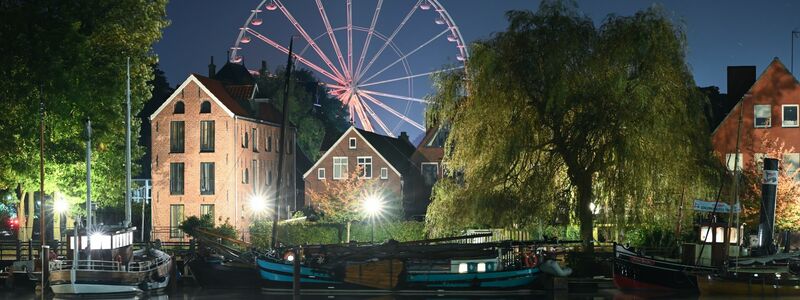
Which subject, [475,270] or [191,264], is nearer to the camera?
[475,270]

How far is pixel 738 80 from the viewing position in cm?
6925

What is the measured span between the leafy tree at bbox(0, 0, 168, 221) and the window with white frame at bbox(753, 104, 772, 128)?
32207mm

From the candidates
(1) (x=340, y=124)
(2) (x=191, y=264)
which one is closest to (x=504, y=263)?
(2) (x=191, y=264)

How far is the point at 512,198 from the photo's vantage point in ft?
164

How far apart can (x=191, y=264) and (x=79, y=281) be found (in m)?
6.10

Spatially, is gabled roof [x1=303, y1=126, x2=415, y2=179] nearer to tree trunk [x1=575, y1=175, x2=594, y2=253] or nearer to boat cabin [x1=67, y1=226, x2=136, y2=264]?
boat cabin [x1=67, y1=226, x2=136, y2=264]

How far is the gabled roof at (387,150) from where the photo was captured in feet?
286

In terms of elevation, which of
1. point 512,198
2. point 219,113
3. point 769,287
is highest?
point 219,113

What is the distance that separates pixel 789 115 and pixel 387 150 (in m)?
32.7

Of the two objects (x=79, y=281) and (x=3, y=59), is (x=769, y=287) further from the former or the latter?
(x=3, y=59)

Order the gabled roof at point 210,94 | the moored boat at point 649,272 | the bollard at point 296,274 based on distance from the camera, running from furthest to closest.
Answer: the gabled roof at point 210,94 → the bollard at point 296,274 → the moored boat at point 649,272

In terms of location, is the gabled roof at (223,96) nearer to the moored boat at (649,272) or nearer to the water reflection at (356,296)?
the water reflection at (356,296)

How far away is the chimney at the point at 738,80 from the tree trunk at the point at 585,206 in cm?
2162

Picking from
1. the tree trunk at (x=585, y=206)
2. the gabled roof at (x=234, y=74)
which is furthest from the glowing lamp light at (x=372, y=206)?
the gabled roof at (x=234, y=74)
